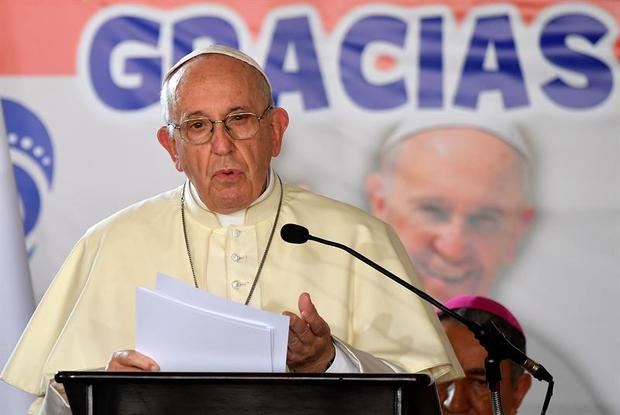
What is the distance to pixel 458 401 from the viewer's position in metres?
5.41

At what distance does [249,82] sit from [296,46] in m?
1.89

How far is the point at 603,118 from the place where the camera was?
19.6ft

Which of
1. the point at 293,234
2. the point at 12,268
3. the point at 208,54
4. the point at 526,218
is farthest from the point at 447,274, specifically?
the point at 293,234

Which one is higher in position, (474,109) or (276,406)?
(474,109)

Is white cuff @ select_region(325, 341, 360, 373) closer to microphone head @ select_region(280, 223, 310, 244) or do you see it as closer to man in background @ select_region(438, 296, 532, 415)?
microphone head @ select_region(280, 223, 310, 244)

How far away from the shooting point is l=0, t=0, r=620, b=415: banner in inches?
234

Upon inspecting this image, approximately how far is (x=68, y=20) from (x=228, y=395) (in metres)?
3.30

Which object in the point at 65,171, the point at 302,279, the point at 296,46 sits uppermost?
the point at 296,46

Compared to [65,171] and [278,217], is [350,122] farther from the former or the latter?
[278,217]

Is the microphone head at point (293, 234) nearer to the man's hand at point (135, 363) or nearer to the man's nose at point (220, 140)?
the man's hand at point (135, 363)

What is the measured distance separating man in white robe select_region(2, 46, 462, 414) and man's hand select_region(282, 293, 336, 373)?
376 millimetres

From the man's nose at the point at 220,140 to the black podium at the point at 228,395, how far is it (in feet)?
3.55

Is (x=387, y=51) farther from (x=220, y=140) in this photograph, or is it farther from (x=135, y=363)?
(x=135, y=363)

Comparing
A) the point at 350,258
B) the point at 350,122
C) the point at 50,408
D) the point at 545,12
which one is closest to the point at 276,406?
the point at 50,408
